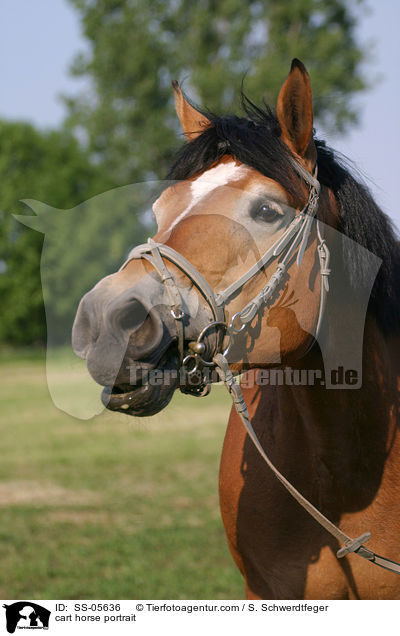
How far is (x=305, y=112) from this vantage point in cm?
233

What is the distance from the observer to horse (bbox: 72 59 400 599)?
2049mm

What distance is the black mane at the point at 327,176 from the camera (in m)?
2.33

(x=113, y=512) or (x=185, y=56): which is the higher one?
(x=185, y=56)

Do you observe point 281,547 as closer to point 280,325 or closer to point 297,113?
point 280,325

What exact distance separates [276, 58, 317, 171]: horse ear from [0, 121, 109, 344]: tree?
29543 millimetres

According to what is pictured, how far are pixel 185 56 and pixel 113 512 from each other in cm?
1969

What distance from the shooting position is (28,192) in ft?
121

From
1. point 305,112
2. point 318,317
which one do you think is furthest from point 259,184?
point 318,317

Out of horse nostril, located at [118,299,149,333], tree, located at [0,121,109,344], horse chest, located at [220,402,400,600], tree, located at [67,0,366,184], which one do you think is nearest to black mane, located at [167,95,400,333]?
horse nostril, located at [118,299,149,333]

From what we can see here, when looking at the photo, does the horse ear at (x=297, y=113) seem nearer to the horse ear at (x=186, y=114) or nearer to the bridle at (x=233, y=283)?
the bridle at (x=233, y=283)

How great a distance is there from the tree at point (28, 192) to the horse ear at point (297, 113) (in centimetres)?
2954
